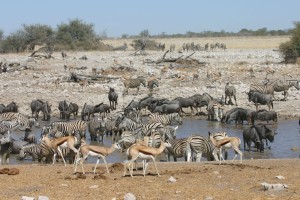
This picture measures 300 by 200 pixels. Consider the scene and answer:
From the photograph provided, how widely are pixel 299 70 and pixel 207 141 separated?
85.1 feet

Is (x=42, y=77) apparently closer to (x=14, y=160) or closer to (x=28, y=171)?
(x=14, y=160)

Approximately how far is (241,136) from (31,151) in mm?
8660

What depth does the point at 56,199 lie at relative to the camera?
10.0 meters

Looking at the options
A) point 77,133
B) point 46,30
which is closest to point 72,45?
point 46,30

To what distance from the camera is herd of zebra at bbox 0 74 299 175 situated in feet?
49.9

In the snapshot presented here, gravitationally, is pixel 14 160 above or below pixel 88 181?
below

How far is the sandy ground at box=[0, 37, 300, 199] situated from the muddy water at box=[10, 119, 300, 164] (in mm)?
3189

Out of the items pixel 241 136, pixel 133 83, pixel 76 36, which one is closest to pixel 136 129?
pixel 241 136

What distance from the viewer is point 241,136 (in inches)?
886

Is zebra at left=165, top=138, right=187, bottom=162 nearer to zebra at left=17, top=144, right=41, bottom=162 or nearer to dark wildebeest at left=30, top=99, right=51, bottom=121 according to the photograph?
zebra at left=17, top=144, right=41, bottom=162

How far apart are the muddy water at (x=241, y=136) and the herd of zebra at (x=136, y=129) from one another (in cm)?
35

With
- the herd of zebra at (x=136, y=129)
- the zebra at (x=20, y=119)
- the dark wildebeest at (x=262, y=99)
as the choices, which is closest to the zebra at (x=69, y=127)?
the herd of zebra at (x=136, y=129)

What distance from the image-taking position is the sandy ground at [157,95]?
1059 cm

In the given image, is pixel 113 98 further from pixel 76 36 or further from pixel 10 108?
pixel 76 36
